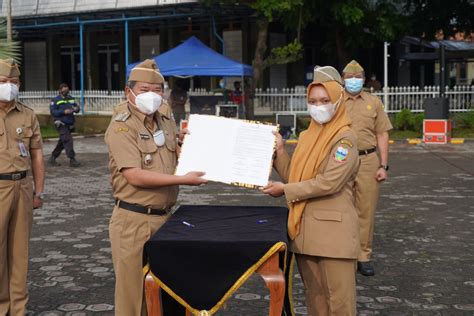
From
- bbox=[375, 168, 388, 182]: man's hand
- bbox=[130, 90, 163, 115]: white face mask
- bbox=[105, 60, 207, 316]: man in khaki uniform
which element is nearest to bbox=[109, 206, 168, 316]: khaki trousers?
bbox=[105, 60, 207, 316]: man in khaki uniform

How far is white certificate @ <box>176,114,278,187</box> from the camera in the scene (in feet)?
13.0

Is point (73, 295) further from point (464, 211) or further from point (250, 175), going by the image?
point (464, 211)

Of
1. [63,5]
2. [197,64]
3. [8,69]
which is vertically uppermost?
[63,5]

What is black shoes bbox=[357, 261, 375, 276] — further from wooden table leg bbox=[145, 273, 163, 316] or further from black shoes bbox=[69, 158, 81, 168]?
black shoes bbox=[69, 158, 81, 168]

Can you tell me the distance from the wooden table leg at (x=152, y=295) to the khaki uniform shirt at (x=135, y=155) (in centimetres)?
56

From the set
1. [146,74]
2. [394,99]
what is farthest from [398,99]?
[146,74]

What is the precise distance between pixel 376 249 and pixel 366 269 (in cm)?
105

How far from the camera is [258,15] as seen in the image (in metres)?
22.5

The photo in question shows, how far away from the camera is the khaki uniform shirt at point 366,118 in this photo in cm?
632

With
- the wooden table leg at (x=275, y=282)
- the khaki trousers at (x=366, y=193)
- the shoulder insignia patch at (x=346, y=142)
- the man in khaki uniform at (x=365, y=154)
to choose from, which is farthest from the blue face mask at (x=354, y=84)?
the wooden table leg at (x=275, y=282)

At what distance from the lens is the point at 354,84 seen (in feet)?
20.7

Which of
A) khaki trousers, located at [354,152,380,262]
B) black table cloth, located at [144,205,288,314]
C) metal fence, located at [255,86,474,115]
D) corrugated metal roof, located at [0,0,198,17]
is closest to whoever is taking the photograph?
black table cloth, located at [144,205,288,314]

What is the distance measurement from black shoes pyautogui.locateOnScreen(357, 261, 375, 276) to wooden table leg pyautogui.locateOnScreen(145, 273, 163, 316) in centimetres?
314

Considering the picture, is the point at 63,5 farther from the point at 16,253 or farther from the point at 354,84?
the point at 16,253
